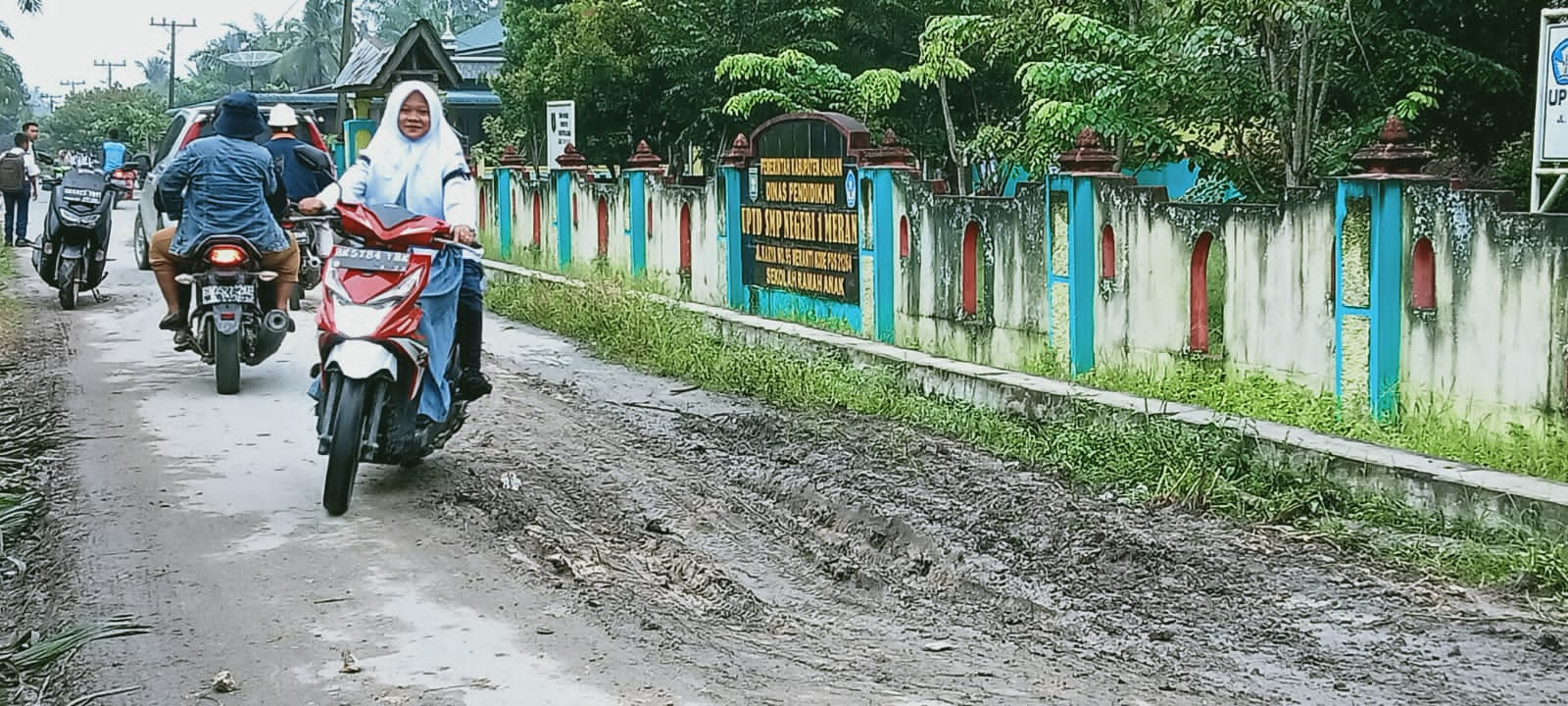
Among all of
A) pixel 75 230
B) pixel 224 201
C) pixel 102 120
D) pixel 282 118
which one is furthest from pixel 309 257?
pixel 102 120

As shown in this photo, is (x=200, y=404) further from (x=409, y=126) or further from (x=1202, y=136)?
(x=1202, y=136)

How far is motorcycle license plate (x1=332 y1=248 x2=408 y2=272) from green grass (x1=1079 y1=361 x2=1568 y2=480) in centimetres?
376

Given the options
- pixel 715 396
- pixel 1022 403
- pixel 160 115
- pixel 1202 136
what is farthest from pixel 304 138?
pixel 160 115

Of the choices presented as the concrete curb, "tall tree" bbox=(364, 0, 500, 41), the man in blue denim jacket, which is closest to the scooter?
the man in blue denim jacket

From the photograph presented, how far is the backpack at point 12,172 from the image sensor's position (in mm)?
20812

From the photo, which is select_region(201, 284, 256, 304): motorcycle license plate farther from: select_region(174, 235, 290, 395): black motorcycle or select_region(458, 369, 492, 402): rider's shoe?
select_region(458, 369, 492, 402): rider's shoe

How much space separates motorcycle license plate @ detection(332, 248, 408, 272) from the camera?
6.68 m

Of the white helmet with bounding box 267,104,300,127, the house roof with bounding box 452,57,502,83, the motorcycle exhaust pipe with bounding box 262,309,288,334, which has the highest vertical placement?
the house roof with bounding box 452,57,502,83

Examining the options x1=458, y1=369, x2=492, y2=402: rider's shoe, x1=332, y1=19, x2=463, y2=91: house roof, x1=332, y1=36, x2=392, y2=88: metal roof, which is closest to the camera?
x1=458, y1=369, x2=492, y2=402: rider's shoe

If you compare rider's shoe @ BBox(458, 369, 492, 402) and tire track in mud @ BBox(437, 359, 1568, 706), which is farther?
rider's shoe @ BBox(458, 369, 492, 402)

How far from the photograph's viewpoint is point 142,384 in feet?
33.7

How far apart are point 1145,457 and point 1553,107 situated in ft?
11.2

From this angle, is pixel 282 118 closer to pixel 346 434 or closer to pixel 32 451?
pixel 32 451

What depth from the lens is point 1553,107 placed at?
357 inches
